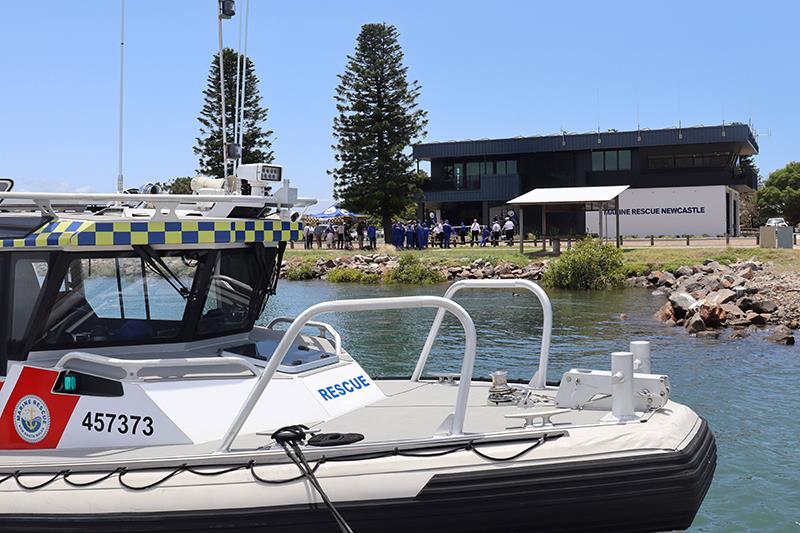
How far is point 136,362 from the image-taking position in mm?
5543

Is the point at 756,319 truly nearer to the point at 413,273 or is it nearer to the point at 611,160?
the point at 413,273

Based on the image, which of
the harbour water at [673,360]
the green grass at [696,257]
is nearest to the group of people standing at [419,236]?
the green grass at [696,257]

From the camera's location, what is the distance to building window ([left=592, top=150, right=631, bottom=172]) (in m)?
→ 51.5

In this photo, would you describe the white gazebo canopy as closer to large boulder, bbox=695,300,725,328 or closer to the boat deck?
large boulder, bbox=695,300,725,328

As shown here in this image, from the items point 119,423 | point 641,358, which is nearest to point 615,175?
point 641,358

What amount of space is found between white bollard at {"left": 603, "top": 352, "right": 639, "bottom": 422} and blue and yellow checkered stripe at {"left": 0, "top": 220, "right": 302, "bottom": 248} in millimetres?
2636

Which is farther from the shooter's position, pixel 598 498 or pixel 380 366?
pixel 380 366

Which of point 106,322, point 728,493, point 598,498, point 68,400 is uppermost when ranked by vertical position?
point 106,322

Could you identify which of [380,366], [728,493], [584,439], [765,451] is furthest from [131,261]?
[380,366]

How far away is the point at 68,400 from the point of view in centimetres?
558

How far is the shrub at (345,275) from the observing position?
3512cm

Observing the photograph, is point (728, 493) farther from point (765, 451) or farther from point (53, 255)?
point (53, 255)

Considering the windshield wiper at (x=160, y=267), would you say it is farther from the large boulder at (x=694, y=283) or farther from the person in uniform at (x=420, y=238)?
the person in uniform at (x=420, y=238)

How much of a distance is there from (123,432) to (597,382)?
3.05 meters
